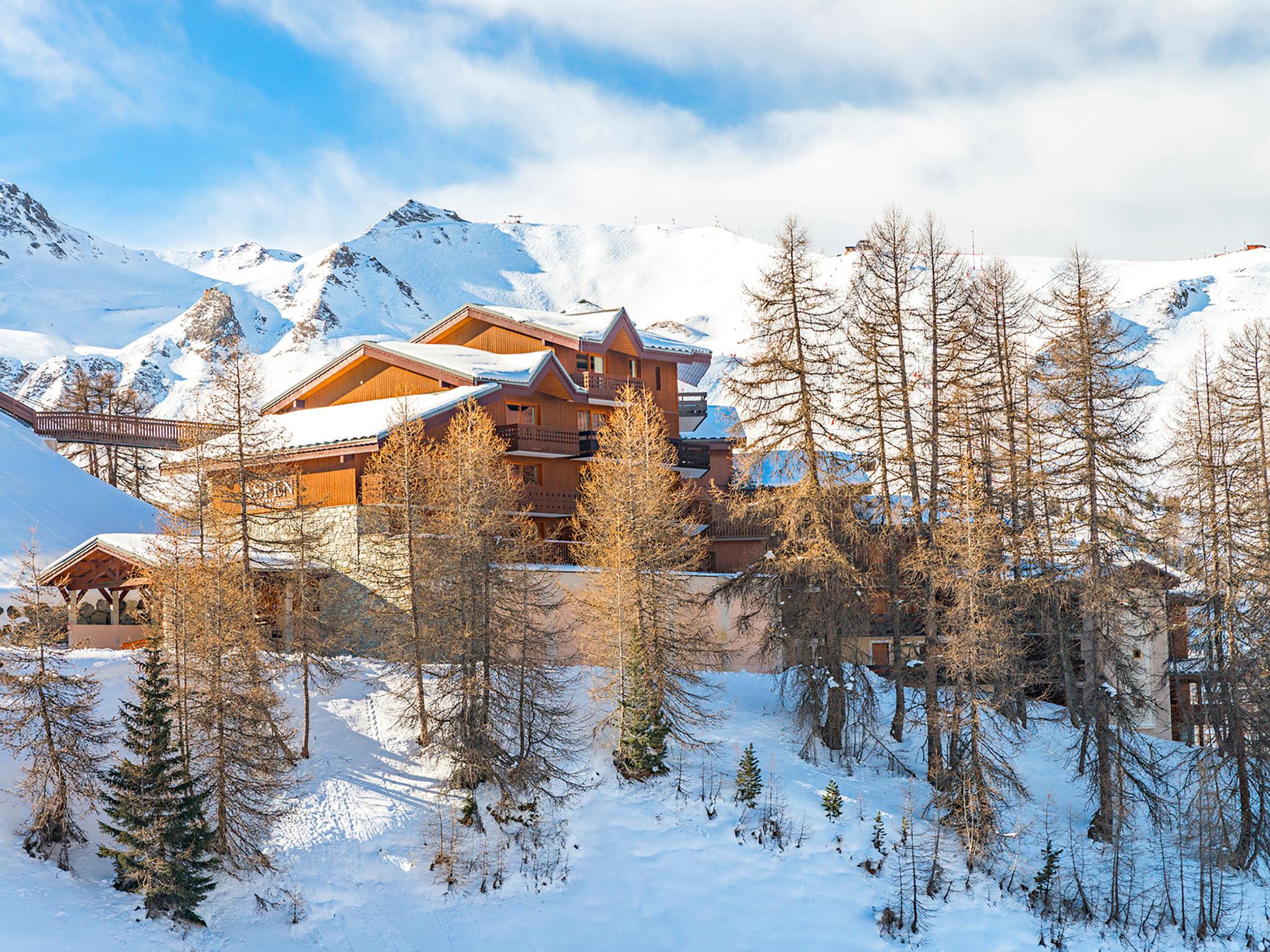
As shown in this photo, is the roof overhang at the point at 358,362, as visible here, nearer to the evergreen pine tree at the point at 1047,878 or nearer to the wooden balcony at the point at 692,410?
the wooden balcony at the point at 692,410

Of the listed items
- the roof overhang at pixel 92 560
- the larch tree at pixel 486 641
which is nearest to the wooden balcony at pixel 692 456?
the larch tree at pixel 486 641

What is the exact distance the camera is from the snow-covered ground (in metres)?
20.7

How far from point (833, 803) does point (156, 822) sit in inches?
631

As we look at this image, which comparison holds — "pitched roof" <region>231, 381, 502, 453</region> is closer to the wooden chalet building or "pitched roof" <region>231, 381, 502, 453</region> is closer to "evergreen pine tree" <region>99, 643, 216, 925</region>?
the wooden chalet building

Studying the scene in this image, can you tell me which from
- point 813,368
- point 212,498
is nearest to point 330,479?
point 212,498

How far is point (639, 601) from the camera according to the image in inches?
1050

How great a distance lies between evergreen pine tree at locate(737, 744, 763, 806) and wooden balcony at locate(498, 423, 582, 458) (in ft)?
55.2

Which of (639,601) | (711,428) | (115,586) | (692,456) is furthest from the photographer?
(711,428)

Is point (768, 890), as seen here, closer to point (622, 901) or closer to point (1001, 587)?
point (622, 901)

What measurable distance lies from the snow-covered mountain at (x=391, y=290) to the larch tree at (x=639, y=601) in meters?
67.8

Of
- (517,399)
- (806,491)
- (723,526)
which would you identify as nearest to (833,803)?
(806,491)

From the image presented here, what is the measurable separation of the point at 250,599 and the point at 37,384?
3948 inches

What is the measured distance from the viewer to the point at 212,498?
26.8 m

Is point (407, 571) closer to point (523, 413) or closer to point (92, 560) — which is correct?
point (92, 560)
